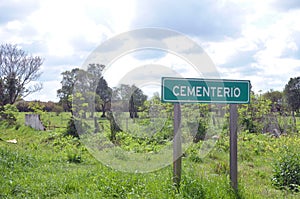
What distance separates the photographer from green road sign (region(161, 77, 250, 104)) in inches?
198

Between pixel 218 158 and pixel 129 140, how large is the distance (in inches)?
122

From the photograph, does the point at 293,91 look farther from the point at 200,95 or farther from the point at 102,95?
the point at 200,95

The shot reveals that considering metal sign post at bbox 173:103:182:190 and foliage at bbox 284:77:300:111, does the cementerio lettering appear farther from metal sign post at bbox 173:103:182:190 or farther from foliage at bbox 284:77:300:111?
foliage at bbox 284:77:300:111

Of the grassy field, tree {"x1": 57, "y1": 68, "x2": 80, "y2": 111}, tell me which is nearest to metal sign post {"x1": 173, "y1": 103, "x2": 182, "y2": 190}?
the grassy field

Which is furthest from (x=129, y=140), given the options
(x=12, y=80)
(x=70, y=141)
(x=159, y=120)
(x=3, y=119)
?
(x=12, y=80)

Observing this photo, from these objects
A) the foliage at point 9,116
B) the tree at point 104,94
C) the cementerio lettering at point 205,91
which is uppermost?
the tree at point 104,94

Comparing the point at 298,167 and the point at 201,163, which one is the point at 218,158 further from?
the point at 298,167

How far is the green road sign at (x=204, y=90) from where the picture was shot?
5.04 metres

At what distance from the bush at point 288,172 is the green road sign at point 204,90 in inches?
80.8

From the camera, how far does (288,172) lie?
21.7ft

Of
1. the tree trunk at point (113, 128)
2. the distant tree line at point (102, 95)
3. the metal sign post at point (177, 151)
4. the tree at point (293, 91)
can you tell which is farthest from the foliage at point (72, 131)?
the tree at point (293, 91)

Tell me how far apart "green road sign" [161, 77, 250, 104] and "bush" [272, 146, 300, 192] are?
2.05m

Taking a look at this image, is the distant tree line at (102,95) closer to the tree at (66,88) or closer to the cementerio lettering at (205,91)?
the cementerio lettering at (205,91)

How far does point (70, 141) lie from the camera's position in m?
12.8
